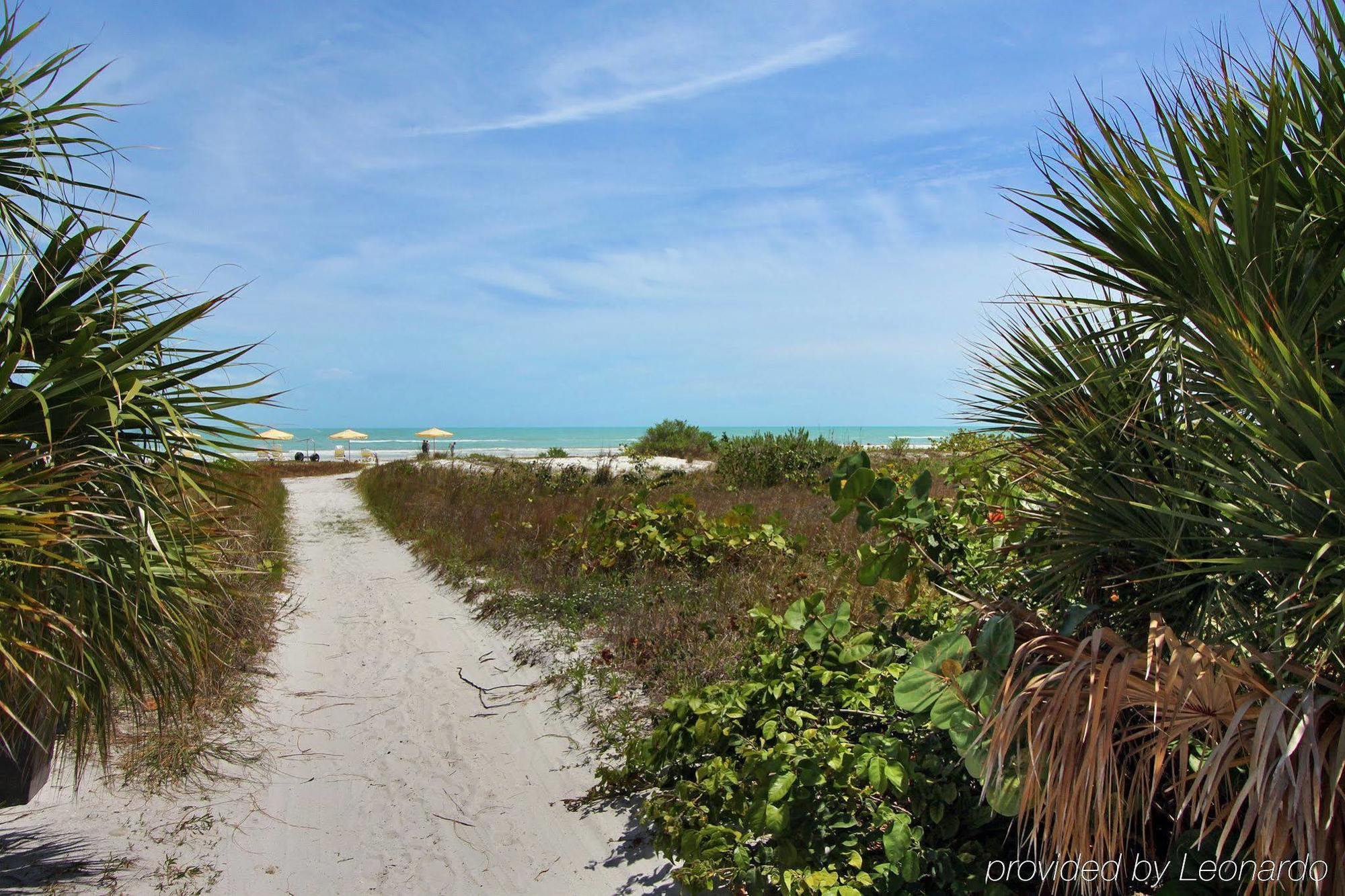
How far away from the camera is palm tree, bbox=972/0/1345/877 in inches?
76.6

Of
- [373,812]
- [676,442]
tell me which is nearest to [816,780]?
[373,812]

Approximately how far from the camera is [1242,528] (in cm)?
225

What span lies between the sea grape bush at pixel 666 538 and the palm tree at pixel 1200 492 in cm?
448

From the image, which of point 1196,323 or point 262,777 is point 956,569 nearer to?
point 1196,323

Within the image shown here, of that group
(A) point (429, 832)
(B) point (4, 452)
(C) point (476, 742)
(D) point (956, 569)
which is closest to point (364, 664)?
(C) point (476, 742)

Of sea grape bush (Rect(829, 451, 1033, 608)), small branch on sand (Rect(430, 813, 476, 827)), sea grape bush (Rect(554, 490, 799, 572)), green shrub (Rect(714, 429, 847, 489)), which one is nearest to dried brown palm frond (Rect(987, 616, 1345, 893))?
sea grape bush (Rect(829, 451, 1033, 608))

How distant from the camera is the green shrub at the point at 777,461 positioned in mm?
17203

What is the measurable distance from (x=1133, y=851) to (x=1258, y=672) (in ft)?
2.46

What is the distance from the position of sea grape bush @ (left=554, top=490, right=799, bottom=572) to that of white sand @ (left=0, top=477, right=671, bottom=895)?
74.6 inches

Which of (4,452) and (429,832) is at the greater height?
(4,452)

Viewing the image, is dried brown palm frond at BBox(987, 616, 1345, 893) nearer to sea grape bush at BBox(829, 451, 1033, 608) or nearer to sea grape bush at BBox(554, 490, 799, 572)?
sea grape bush at BBox(829, 451, 1033, 608)

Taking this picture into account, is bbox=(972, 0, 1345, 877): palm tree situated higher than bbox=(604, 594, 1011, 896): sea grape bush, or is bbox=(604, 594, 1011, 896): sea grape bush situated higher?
bbox=(972, 0, 1345, 877): palm tree

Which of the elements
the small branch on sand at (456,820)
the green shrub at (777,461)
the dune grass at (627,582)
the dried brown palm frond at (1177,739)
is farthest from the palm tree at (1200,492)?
the green shrub at (777,461)

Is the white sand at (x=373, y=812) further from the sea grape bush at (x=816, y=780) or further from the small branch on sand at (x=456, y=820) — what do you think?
the sea grape bush at (x=816, y=780)
